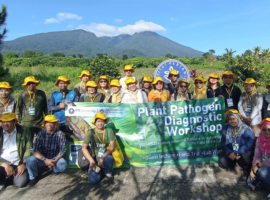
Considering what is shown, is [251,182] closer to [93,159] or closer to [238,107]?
[238,107]

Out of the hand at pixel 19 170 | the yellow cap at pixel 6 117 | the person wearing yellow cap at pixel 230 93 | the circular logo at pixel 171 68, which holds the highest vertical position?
the circular logo at pixel 171 68

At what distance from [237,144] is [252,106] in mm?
1095

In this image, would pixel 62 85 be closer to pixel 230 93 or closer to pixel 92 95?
pixel 92 95

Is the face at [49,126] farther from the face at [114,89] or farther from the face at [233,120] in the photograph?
the face at [233,120]

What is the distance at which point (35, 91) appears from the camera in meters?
4.57

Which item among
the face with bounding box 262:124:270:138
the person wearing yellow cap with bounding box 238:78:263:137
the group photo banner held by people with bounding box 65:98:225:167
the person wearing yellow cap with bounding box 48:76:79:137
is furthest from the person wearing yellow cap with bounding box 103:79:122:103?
the face with bounding box 262:124:270:138

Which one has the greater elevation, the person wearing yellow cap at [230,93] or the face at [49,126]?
the person wearing yellow cap at [230,93]

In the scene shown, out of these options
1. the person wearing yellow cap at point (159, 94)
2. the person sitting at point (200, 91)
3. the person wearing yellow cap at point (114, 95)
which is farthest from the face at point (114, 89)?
the person sitting at point (200, 91)

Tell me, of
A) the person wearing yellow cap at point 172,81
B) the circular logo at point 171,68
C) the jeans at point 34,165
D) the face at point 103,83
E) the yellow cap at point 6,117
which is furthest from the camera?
the circular logo at point 171,68

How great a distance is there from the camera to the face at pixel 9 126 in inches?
145

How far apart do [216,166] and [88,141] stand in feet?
8.30

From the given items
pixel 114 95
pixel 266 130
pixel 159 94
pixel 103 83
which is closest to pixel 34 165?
pixel 114 95

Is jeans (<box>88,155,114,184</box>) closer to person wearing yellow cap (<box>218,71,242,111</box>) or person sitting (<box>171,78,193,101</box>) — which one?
person sitting (<box>171,78,193,101</box>)

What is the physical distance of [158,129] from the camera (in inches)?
167
